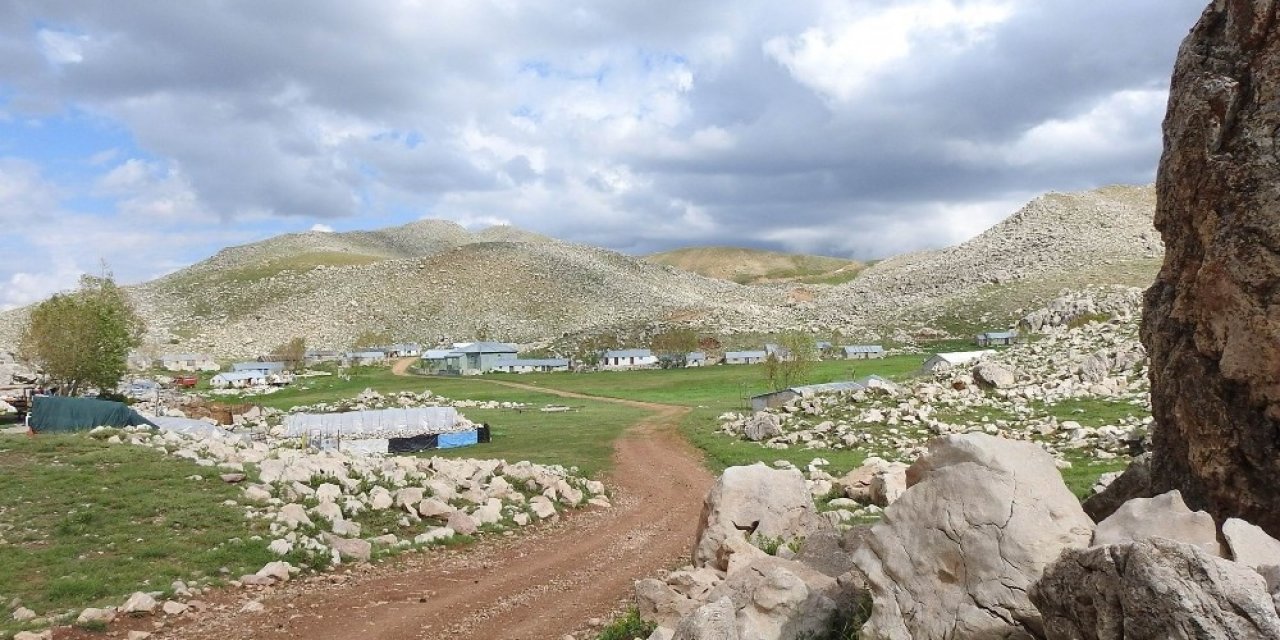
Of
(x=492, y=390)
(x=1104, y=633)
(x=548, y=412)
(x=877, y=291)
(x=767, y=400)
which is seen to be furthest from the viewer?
(x=877, y=291)

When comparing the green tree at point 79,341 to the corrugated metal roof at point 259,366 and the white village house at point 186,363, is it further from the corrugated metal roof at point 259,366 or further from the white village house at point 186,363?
the white village house at point 186,363

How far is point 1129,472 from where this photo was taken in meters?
12.2

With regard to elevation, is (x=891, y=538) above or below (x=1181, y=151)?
below

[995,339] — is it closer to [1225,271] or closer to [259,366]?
[1225,271]

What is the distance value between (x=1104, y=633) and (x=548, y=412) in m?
58.0

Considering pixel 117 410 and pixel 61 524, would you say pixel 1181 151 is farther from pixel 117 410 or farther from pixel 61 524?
pixel 117 410

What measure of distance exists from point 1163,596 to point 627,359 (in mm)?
120807

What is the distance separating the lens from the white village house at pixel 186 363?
5182 inches

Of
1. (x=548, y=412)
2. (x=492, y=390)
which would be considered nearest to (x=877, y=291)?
(x=492, y=390)

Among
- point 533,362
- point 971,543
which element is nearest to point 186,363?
point 533,362

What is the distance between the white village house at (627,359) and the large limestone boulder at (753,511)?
104772 mm

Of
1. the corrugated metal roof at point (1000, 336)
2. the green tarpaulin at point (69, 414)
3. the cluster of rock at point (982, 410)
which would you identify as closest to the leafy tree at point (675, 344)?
A: the corrugated metal roof at point (1000, 336)

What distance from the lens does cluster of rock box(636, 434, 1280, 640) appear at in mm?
6180

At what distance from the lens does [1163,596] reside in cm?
618
